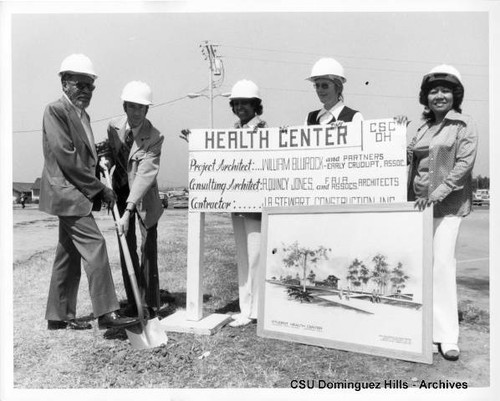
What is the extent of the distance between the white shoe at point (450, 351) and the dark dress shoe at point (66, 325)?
9.76ft

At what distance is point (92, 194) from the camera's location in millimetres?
3842

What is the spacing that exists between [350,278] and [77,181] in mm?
2325

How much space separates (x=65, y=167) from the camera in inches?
149

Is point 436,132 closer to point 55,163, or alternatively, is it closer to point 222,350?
point 222,350

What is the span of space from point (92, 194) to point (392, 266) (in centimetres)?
245

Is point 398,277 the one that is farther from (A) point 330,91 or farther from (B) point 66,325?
(B) point 66,325

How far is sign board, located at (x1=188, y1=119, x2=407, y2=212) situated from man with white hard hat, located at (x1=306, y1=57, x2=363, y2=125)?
0.46 ft

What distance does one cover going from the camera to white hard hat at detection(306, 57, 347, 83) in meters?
3.68

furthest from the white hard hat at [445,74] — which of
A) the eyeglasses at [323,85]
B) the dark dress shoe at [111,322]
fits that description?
the dark dress shoe at [111,322]

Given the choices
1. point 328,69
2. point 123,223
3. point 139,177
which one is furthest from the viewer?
point 139,177

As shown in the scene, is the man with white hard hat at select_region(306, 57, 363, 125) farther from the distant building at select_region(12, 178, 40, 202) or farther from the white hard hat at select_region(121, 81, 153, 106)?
the distant building at select_region(12, 178, 40, 202)

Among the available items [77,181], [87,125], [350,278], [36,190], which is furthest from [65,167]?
[350,278]

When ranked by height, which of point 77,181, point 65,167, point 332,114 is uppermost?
point 332,114

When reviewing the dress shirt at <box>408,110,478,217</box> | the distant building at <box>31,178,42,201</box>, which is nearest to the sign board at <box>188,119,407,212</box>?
the dress shirt at <box>408,110,478,217</box>
